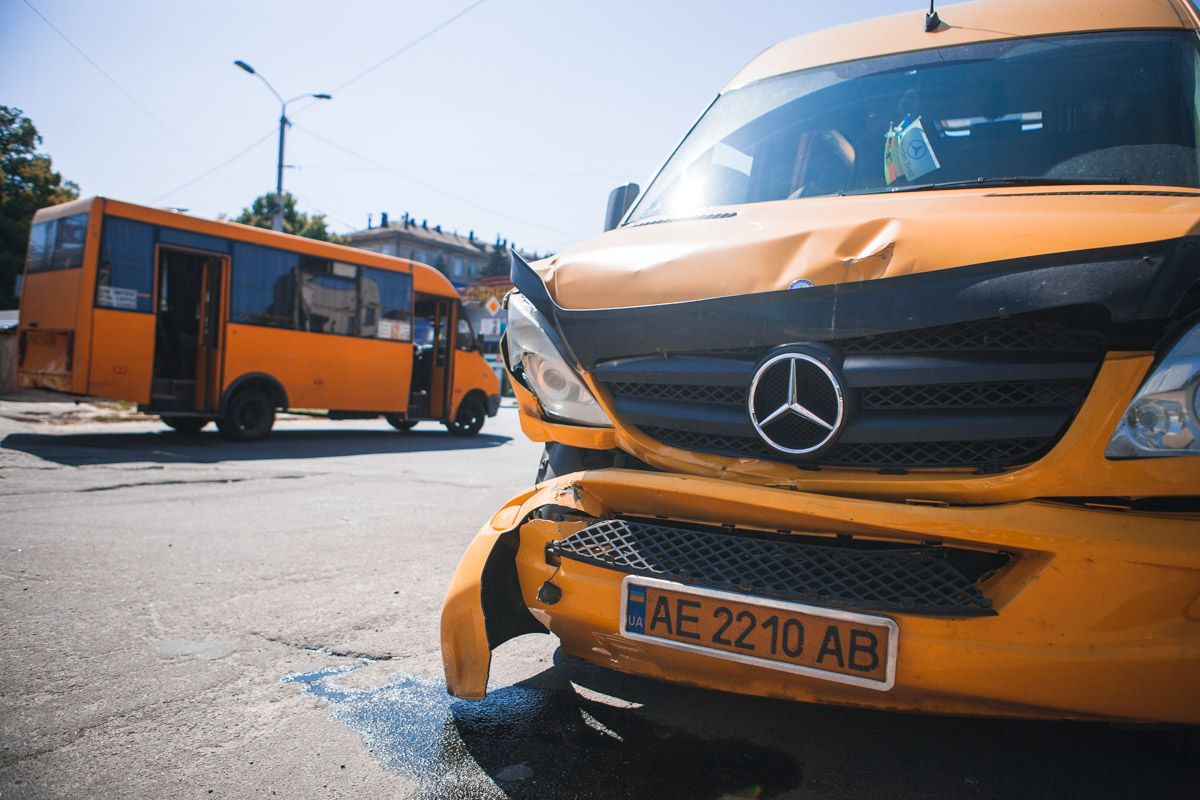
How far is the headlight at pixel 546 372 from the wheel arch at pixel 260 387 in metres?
10.2

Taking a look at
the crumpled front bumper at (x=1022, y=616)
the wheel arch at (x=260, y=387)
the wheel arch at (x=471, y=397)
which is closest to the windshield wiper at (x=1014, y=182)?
the crumpled front bumper at (x=1022, y=616)

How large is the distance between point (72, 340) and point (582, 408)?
10.2m

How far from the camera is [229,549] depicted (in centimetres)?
466

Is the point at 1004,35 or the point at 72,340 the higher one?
the point at 1004,35

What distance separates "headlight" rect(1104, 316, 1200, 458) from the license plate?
0.62 metres

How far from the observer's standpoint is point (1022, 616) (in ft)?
5.31

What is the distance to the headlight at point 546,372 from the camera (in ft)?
7.57

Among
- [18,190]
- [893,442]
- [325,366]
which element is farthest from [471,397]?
[18,190]

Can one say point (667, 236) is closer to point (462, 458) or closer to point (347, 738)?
point (347, 738)

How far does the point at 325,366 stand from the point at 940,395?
12247mm

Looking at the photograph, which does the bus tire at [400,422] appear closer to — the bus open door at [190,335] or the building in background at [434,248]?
the bus open door at [190,335]

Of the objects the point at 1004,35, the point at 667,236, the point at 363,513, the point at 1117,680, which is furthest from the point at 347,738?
the point at 363,513

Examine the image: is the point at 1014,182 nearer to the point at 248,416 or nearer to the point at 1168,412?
the point at 1168,412

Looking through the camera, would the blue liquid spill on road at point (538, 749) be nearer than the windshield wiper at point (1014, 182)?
Yes
